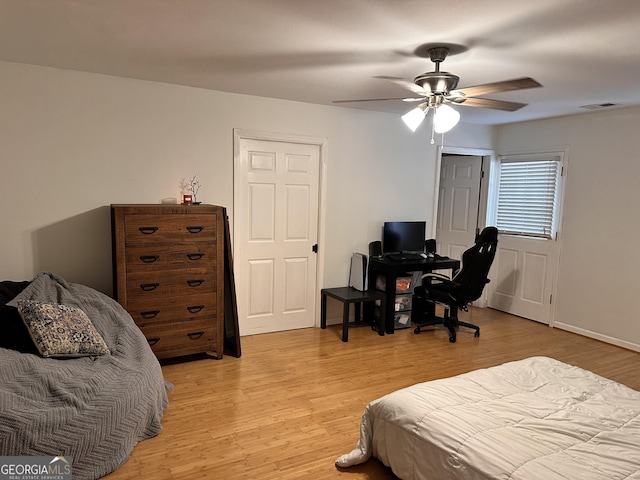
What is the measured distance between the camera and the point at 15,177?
3.45 metres

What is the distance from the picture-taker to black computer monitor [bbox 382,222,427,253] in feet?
16.7

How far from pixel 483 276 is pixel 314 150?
87.5 inches

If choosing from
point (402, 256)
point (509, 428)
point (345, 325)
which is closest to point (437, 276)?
point (402, 256)

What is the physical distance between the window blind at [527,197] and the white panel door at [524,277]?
150 mm

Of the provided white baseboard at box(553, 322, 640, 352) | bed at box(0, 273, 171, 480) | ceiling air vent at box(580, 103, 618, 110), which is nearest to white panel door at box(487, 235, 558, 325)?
white baseboard at box(553, 322, 640, 352)

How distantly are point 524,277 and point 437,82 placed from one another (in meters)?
3.69

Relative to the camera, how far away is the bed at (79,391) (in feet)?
7.09

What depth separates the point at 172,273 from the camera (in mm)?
3615

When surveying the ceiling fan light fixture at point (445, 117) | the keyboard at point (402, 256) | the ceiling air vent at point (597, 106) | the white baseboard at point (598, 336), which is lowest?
the white baseboard at point (598, 336)

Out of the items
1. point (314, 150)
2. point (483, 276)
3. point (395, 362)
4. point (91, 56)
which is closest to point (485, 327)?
point (483, 276)

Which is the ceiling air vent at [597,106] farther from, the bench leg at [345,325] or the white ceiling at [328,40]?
the bench leg at [345,325]

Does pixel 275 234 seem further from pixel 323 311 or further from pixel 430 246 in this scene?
pixel 430 246

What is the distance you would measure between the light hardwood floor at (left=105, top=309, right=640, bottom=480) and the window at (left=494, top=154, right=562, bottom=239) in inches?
47.2

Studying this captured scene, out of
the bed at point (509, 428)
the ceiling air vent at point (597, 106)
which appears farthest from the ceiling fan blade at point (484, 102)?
the ceiling air vent at point (597, 106)
